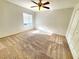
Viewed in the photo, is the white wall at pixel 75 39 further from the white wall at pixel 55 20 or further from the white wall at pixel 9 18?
the white wall at pixel 9 18

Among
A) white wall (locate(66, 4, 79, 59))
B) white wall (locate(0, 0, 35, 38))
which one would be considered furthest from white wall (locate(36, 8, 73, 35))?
white wall (locate(0, 0, 35, 38))

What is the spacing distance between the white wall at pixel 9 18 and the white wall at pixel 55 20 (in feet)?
7.55

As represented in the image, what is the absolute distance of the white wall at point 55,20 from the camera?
4.84 meters

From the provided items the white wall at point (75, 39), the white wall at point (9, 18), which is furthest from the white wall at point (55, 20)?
the white wall at point (9, 18)

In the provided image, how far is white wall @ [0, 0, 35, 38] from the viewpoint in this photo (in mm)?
3764

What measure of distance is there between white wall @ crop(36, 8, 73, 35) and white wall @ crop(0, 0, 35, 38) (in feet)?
7.55

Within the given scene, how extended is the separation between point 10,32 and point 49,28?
11.0 ft

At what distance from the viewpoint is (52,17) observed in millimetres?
5590

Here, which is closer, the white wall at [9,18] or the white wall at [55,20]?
the white wall at [9,18]

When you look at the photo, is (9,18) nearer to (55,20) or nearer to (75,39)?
(55,20)

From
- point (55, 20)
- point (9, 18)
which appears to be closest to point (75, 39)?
point (55, 20)

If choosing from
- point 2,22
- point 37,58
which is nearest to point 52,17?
point 2,22

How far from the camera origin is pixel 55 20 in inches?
213

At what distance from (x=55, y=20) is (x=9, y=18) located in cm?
357
